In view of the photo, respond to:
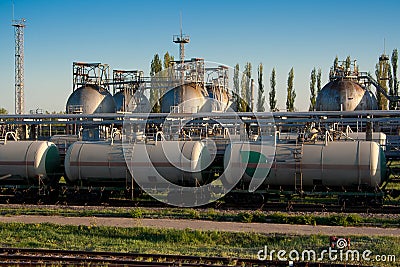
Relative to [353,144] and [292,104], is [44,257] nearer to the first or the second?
[353,144]

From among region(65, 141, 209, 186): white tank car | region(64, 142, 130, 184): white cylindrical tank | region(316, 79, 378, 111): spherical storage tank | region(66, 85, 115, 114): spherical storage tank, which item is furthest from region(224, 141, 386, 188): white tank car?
region(66, 85, 115, 114): spherical storage tank

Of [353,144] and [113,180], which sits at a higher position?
[353,144]

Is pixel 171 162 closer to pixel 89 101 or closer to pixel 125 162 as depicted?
pixel 125 162

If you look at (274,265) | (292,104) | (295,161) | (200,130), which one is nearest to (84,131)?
(200,130)

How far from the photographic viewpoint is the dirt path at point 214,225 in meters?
22.0

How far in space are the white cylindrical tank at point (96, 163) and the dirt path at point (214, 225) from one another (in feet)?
15.0

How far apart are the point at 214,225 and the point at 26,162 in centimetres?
1324

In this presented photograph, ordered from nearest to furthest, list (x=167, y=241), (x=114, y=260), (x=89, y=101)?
(x=114, y=260) < (x=167, y=241) < (x=89, y=101)

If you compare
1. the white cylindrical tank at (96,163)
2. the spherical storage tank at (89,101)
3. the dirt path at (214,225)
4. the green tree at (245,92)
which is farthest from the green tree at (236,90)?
the dirt path at (214,225)

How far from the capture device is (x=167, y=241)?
2123 cm

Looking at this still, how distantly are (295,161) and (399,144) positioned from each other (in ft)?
42.1

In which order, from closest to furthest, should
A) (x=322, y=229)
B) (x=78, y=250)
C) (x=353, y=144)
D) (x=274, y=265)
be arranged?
(x=274, y=265) → (x=78, y=250) → (x=322, y=229) → (x=353, y=144)

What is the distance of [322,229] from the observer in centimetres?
2252

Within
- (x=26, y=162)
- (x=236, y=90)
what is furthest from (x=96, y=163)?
(x=236, y=90)
